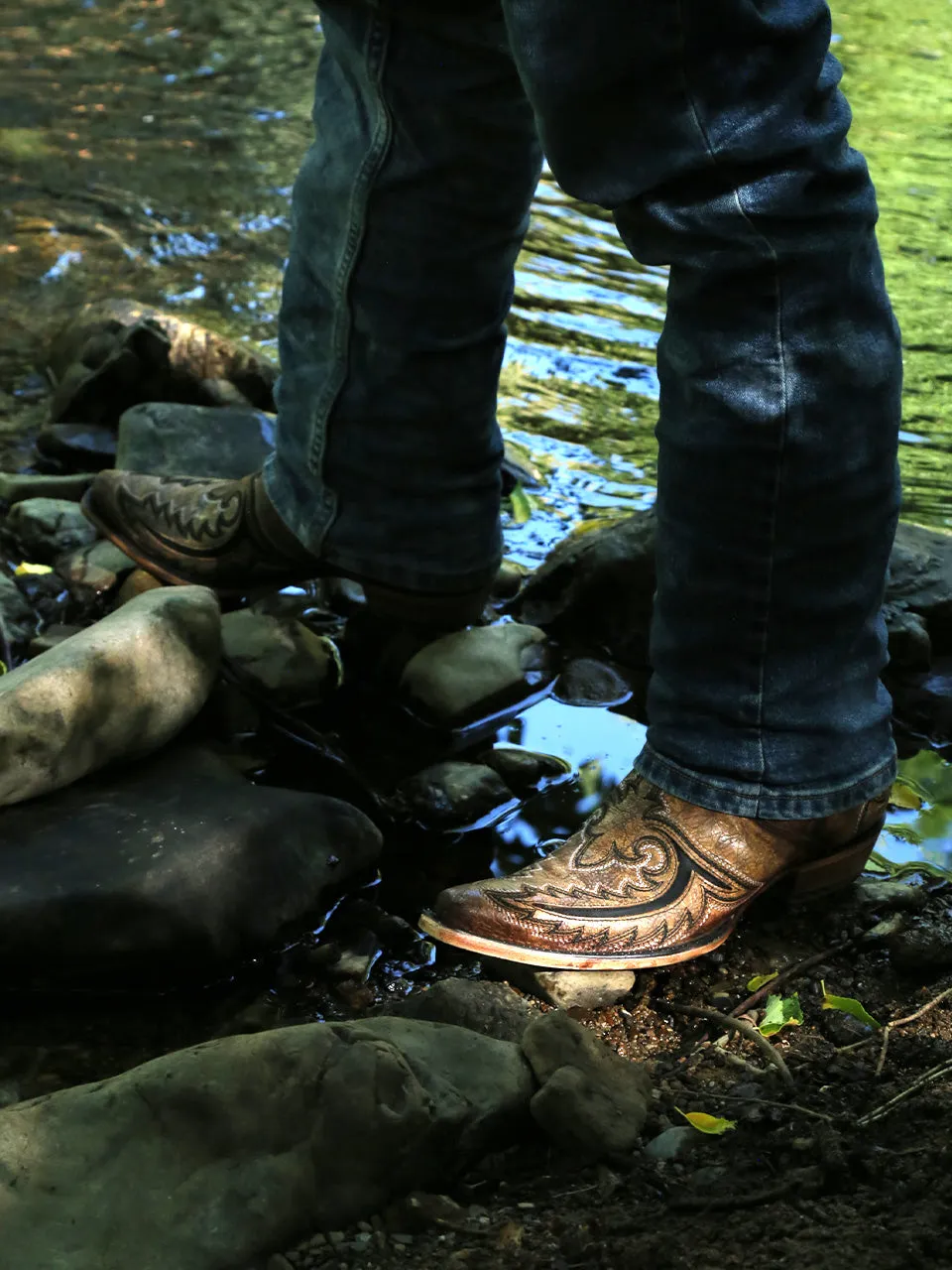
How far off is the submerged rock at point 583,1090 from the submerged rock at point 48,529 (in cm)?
168

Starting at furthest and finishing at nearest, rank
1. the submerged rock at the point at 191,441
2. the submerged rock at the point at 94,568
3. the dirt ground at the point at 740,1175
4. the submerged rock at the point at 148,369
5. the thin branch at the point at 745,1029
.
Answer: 1. the submerged rock at the point at 148,369
2. the submerged rock at the point at 191,441
3. the submerged rock at the point at 94,568
4. the thin branch at the point at 745,1029
5. the dirt ground at the point at 740,1175

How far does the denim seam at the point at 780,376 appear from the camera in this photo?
1.50m

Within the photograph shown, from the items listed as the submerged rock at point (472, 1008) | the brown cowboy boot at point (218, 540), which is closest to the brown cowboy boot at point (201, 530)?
the brown cowboy boot at point (218, 540)

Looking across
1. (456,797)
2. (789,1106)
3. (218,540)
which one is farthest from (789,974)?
(218,540)

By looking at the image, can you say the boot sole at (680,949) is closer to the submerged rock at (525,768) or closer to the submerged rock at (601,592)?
the submerged rock at (525,768)

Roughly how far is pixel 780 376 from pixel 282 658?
111cm

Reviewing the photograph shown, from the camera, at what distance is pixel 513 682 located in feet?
8.16

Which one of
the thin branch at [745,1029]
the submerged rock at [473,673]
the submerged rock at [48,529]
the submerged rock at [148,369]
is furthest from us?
the submerged rock at [148,369]

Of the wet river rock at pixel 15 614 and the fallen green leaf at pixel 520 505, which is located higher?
the fallen green leaf at pixel 520 505

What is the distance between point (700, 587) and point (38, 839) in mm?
857

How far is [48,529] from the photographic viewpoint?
2896 mm

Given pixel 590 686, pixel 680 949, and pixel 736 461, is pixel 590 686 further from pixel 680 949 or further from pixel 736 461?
pixel 736 461

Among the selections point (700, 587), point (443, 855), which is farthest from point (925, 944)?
point (443, 855)

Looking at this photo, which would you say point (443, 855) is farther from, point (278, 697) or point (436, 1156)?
point (436, 1156)
